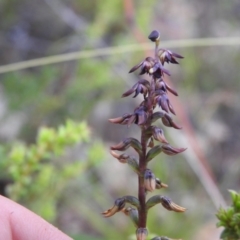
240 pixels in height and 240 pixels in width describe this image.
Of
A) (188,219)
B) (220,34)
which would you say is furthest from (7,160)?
(220,34)

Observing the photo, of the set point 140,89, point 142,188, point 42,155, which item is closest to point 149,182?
point 142,188

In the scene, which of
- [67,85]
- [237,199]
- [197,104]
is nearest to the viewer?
[237,199]

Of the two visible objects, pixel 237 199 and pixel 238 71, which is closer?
pixel 237 199

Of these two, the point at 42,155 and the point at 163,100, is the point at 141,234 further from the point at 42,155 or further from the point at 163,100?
the point at 42,155

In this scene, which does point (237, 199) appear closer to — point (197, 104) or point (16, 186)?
point (16, 186)

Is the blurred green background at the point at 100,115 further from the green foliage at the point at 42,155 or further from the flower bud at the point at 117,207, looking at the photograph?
the flower bud at the point at 117,207

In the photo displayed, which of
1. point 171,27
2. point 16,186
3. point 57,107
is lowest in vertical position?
point 16,186

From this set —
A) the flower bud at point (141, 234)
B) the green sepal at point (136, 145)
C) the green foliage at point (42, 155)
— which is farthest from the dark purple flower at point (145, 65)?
the green foliage at point (42, 155)

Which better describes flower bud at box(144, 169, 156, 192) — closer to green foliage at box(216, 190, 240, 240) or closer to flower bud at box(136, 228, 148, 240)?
flower bud at box(136, 228, 148, 240)
